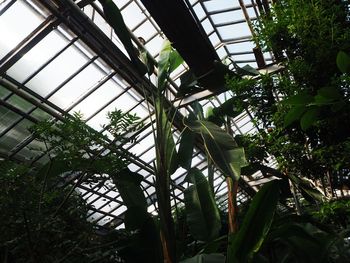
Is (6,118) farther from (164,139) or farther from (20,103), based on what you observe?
(164,139)

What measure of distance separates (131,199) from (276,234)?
1641mm

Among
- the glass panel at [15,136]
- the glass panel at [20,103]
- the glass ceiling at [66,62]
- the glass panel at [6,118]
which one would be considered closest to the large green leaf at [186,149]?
the glass ceiling at [66,62]

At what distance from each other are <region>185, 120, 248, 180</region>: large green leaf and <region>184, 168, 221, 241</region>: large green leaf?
638mm

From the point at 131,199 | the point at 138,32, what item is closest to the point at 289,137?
the point at 131,199

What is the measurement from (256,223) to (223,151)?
27.3 inches

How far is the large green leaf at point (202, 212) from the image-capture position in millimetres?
3051

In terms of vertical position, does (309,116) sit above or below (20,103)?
below

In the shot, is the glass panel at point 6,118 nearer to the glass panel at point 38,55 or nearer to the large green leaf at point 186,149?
the glass panel at point 38,55

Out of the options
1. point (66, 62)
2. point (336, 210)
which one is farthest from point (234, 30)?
point (336, 210)

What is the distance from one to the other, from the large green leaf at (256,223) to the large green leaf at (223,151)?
0.31m

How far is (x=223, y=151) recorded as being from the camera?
106 inches

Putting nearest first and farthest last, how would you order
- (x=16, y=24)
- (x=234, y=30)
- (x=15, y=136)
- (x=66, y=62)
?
1. (x=16, y=24)
2. (x=66, y=62)
3. (x=15, y=136)
4. (x=234, y=30)

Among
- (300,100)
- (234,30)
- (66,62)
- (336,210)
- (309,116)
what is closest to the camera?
(300,100)

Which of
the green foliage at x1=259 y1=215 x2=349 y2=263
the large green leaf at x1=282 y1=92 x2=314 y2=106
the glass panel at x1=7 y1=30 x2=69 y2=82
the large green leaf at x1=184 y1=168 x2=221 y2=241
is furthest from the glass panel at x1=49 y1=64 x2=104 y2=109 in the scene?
the large green leaf at x1=282 y1=92 x2=314 y2=106
